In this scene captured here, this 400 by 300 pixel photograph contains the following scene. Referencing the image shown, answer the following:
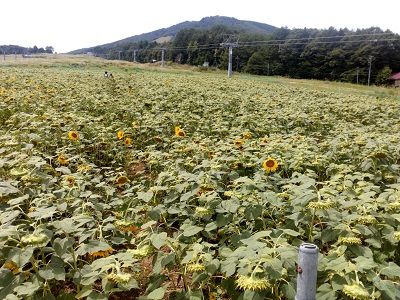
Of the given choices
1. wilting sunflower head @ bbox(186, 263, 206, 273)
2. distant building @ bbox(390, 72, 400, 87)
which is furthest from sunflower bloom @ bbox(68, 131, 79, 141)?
distant building @ bbox(390, 72, 400, 87)

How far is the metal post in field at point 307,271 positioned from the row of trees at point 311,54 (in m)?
52.4

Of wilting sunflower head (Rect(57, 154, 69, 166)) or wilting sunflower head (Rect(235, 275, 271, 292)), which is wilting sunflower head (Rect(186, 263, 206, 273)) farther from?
wilting sunflower head (Rect(57, 154, 69, 166))

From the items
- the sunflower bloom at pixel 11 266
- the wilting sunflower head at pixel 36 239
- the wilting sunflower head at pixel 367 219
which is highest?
the wilting sunflower head at pixel 36 239

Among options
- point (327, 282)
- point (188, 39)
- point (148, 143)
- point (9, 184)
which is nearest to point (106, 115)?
point (148, 143)

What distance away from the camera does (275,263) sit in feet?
5.39

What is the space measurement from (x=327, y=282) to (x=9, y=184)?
6.81ft

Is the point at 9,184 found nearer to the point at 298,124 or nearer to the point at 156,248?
the point at 156,248

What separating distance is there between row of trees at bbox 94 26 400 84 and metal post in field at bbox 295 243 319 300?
172 ft

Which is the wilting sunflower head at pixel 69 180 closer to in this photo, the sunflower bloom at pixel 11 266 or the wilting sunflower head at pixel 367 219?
the sunflower bloom at pixel 11 266

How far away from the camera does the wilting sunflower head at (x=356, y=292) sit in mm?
1490

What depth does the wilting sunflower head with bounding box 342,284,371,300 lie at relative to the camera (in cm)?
149

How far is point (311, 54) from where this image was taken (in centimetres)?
6956

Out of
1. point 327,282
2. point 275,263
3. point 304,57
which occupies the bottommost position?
point 327,282

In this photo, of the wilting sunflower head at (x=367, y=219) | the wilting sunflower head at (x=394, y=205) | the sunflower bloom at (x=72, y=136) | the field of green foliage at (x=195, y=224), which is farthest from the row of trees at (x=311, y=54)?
the wilting sunflower head at (x=367, y=219)
